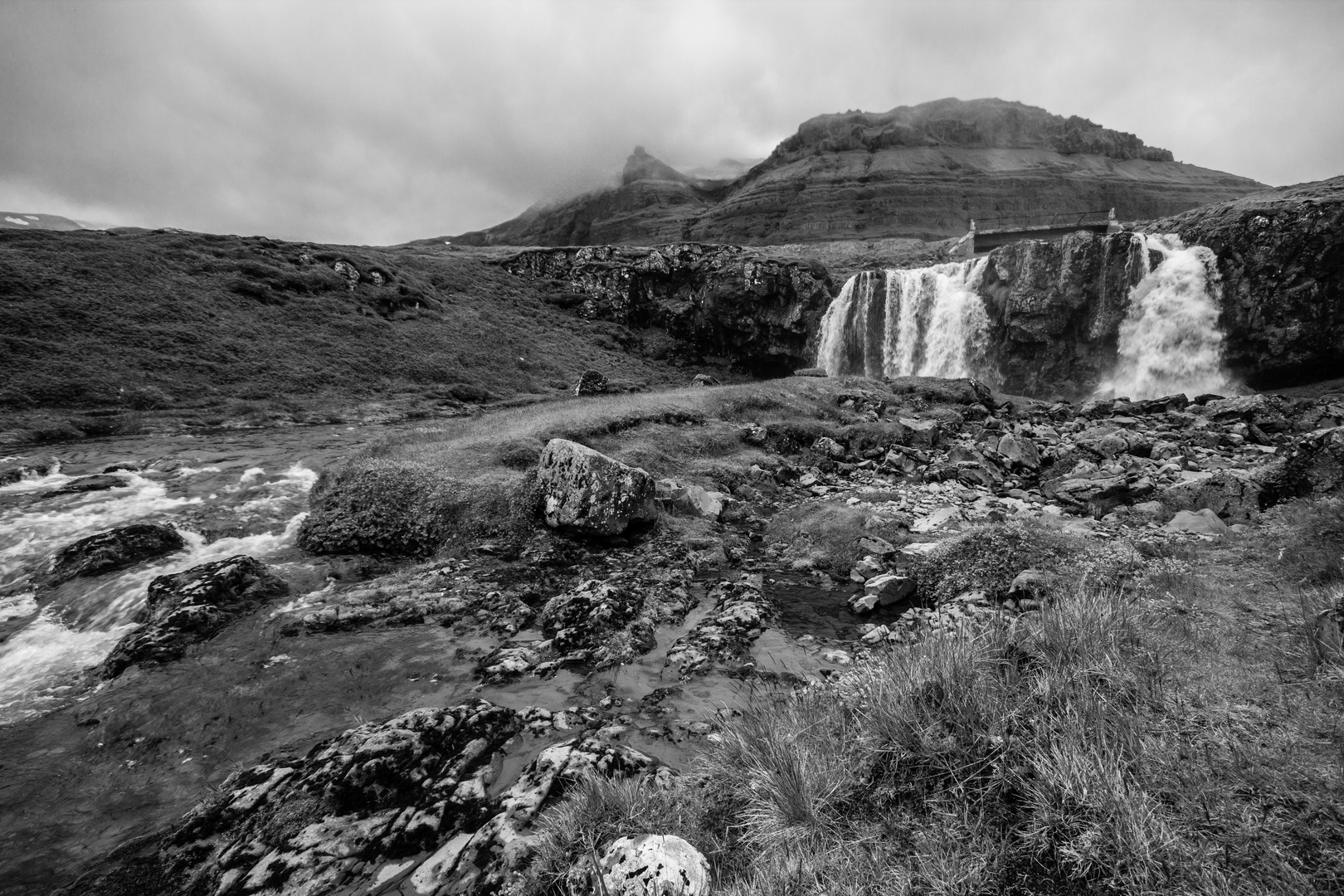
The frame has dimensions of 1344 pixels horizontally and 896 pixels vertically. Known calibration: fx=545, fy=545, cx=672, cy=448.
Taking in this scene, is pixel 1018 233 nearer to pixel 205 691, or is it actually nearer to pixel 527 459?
pixel 527 459

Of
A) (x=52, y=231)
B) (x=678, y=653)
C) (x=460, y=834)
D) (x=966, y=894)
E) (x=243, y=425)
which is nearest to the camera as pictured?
(x=966, y=894)

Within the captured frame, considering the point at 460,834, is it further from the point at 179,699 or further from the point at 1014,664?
the point at 179,699

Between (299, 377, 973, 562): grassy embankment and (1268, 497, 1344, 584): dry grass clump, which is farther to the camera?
(299, 377, 973, 562): grassy embankment

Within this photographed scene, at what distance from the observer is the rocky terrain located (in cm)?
454

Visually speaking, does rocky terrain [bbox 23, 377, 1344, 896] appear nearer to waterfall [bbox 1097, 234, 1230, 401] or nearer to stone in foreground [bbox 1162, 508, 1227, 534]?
stone in foreground [bbox 1162, 508, 1227, 534]

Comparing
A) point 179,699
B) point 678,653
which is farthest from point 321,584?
point 678,653

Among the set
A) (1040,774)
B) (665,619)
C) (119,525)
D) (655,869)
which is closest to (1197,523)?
(665,619)

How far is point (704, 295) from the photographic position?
70625 millimetres

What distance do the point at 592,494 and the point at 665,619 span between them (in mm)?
5016

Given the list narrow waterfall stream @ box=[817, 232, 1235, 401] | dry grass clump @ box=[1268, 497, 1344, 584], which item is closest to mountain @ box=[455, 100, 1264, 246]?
narrow waterfall stream @ box=[817, 232, 1235, 401]

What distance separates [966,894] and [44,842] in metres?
8.72

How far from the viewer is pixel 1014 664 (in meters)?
4.51

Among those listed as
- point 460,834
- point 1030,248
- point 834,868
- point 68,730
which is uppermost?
point 1030,248

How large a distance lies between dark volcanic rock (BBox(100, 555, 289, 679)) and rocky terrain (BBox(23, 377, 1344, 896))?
0.09 m
